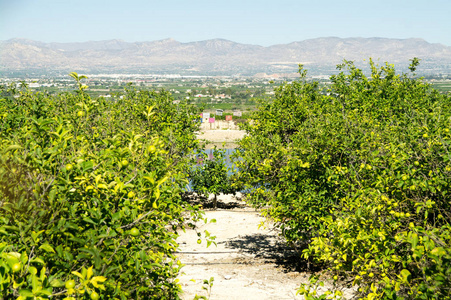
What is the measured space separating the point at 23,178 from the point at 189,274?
1079 cm

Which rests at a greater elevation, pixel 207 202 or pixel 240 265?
pixel 240 265

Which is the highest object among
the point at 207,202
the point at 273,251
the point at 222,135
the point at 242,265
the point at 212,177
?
the point at 212,177

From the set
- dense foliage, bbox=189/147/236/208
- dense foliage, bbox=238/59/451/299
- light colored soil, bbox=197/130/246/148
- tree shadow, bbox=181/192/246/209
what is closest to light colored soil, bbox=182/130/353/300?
dense foliage, bbox=238/59/451/299

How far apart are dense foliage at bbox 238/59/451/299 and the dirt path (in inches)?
68.3

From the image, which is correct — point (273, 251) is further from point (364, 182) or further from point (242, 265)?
point (364, 182)

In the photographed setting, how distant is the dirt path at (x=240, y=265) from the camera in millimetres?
12203

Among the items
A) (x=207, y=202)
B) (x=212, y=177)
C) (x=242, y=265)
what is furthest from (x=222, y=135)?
(x=242, y=265)

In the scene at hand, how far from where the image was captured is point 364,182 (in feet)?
27.0

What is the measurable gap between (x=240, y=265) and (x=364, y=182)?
7.99 meters

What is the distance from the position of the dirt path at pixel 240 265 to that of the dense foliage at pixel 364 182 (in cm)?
173

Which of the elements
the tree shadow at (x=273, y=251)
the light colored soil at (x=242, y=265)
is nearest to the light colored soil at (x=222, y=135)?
the light colored soil at (x=242, y=265)

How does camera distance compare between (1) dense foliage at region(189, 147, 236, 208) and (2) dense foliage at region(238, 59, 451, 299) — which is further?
(1) dense foliage at region(189, 147, 236, 208)

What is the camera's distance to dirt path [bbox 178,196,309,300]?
1220 cm

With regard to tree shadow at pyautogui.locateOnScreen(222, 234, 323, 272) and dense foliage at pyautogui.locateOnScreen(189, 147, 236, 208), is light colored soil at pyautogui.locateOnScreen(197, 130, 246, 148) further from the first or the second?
tree shadow at pyautogui.locateOnScreen(222, 234, 323, 272)
